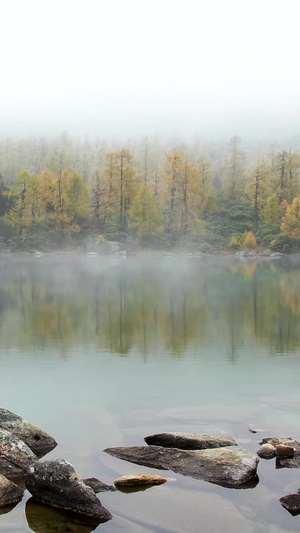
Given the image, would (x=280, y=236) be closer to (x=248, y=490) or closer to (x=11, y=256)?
(x=11, y=256)

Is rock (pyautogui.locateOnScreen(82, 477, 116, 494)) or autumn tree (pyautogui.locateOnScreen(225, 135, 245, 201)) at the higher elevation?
autumn tree (pyautogui.locateOnScreen(225, 135, 245, 201))

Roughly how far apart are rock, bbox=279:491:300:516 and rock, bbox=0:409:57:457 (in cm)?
431

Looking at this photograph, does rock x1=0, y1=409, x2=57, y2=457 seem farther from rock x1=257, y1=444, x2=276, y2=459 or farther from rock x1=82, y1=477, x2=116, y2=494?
rock x1=257, y1=444, x2=276, y2=459

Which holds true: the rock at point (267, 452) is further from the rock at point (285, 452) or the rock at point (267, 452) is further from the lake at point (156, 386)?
the lake at point (156, 386)

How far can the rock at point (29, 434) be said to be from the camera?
10844 millimetres

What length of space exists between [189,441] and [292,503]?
2427 millimetres

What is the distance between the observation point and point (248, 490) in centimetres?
919

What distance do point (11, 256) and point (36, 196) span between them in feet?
36.1

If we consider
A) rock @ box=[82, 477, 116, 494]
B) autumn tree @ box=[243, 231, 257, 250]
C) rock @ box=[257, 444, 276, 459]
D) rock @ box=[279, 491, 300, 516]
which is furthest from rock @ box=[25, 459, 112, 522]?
autumn tree @ box=[243, 231, 257, 250]

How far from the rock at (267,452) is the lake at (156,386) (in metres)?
0.23

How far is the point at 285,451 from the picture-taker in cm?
1027

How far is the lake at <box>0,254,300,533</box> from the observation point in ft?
28.3

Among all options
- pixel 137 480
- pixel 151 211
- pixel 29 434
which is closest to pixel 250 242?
pixel 151 211

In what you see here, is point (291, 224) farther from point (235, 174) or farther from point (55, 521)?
point (55, 521)
